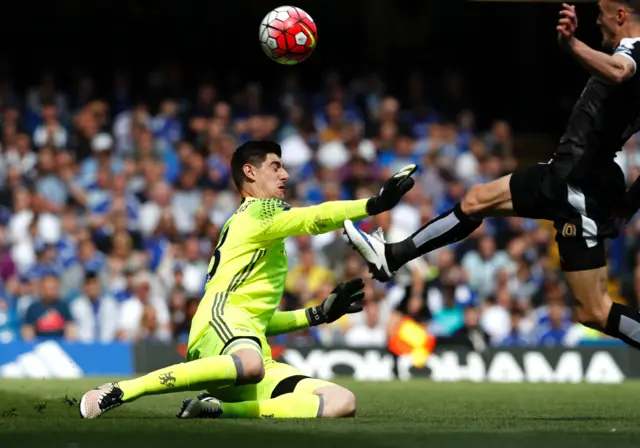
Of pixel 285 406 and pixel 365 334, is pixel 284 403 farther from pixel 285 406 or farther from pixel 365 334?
pixel 365 334

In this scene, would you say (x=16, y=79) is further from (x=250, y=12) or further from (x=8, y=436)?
(x=8, y=436)

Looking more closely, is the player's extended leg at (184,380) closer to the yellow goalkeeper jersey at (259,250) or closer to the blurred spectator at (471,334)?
the yellow goalkeeper jersey at (259,250)

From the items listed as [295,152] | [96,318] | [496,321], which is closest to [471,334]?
[496,321]

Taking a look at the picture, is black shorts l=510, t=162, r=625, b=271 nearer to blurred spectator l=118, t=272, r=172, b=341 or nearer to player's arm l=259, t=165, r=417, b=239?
player's arm l=259, t=165, r=417, b=239

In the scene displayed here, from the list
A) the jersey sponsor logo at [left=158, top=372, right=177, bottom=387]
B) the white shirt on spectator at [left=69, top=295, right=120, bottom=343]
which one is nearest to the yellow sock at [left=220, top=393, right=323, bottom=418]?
the jersey sponsor logo at [left=158, top=372, right=177, bottom=387]

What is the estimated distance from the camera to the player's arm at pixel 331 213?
278 inches

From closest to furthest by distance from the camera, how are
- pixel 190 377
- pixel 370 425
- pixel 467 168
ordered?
pixel 370 425
pixel 190 377
pixel 467 168

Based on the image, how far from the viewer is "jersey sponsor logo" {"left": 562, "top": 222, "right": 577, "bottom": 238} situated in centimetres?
709

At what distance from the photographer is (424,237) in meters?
7.41

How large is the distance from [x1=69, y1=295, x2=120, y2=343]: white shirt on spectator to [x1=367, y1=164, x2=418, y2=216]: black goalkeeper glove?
768 centimetres

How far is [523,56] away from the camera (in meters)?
19.7

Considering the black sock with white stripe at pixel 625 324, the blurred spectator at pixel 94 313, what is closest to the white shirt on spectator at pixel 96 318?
the blurred spectator at pixel 94 313

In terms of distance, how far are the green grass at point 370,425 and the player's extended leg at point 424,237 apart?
0.91m

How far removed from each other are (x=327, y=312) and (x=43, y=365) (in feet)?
20.6
